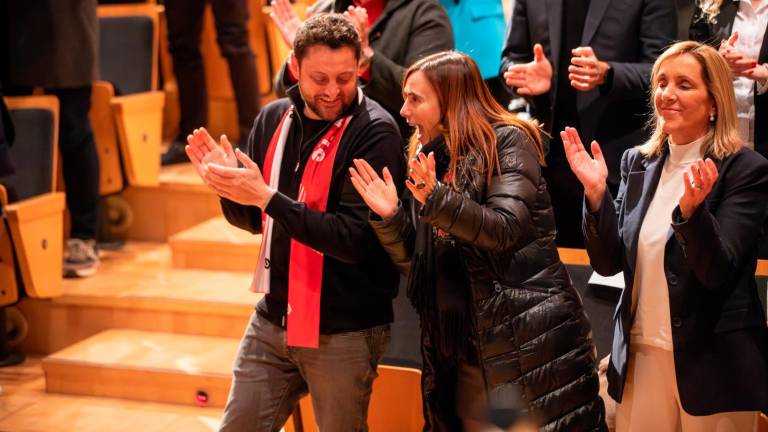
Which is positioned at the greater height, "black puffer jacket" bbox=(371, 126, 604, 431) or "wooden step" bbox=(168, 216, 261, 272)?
"black puffer jacket" bbox=(371, 126, 604, 431)

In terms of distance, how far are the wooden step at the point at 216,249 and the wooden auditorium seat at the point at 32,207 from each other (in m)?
0.49

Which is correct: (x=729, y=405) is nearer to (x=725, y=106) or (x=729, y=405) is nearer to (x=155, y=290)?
(x=725, y=106)

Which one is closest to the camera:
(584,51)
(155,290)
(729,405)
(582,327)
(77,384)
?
(729,405)

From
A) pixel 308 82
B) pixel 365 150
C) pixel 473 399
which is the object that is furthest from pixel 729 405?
pixel 308 82

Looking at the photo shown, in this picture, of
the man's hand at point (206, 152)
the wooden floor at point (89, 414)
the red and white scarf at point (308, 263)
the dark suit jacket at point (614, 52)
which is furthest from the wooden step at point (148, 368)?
the dark suit jacket at point (614, 52)

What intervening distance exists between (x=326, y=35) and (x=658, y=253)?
876 millimetres

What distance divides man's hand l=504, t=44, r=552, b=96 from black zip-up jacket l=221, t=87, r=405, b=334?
0.55 m

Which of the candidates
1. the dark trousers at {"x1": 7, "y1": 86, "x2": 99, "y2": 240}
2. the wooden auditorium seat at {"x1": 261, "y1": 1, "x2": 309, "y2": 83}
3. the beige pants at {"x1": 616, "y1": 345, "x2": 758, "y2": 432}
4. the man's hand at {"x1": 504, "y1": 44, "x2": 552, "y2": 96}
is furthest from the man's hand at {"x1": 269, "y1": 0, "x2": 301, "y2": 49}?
the wooden auditorium seat at {"x1": 261, "y1": 1, "x2": 309, "y2": 83}

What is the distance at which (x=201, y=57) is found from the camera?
500 centimetres

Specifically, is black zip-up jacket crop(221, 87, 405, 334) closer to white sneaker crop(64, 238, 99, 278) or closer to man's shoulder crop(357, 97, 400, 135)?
man's shoulder crop(357, 97, 400, 135)

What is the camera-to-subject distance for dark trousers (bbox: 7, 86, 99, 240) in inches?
169

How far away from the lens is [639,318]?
7.42 feet

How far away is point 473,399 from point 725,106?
2.64ft

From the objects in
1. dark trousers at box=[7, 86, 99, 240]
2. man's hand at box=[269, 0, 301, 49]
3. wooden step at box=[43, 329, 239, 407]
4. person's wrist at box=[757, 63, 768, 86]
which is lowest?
wooden step at box=[43, 329, 239, 407]
